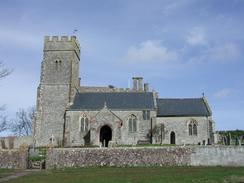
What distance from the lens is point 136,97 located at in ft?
188

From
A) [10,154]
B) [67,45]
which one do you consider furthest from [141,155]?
[67,45]

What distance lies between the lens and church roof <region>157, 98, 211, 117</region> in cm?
5423

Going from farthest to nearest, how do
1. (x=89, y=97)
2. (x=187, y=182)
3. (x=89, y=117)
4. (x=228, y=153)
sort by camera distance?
(x=89, y=97), (x=89, y=117), (x=228, y=153), (x=187, y=182)

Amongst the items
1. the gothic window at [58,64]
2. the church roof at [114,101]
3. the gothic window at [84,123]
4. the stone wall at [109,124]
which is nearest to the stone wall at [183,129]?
the stone wall at [109,124]

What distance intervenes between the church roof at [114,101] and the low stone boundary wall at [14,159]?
63.3 feet

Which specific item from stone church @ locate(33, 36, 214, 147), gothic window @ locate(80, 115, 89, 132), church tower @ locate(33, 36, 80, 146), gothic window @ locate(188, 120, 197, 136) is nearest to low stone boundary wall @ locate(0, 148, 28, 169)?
stone church @ locate(33, 36, 214, 147)

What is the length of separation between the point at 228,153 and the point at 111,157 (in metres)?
Result: 11.1

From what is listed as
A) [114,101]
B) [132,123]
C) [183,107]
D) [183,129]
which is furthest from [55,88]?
[183,129]

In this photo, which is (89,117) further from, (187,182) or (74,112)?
(187,182)

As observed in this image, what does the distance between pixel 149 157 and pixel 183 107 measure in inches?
909

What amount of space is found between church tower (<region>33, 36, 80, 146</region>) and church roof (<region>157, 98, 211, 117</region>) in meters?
14.2

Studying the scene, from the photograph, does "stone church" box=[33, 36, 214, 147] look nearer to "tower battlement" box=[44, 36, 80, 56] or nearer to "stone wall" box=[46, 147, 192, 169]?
"tower battlement" box=[44, 36, 80, 56]

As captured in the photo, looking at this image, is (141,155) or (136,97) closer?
(141,155)

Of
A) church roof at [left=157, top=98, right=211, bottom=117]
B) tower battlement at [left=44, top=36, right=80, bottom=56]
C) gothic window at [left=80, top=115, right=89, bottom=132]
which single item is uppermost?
tower battlement at [left=44, top=36, right=80, bottom=56]
